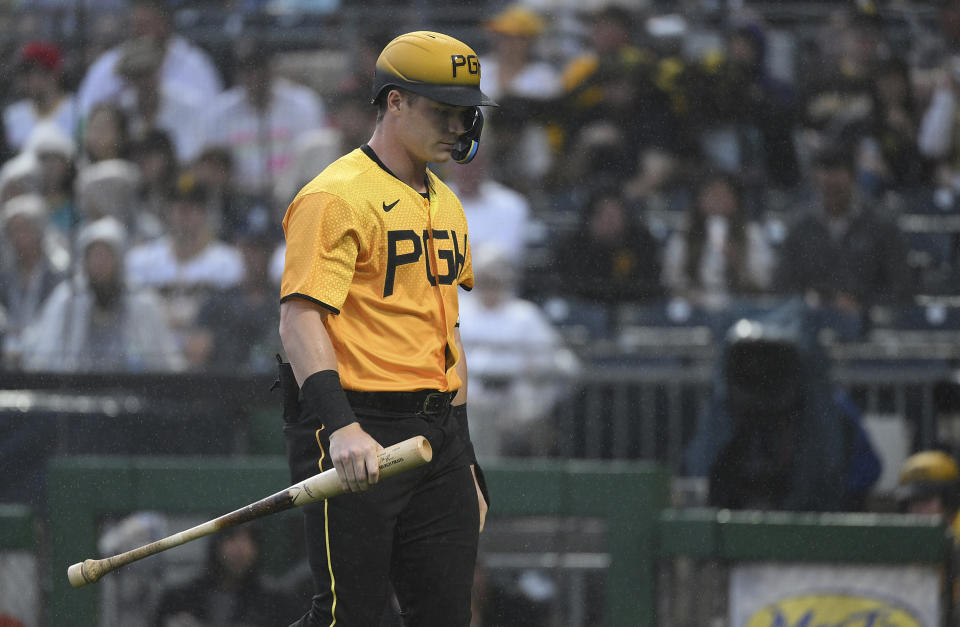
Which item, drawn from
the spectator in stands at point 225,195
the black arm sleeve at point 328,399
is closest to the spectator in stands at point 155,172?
the spectator in stands at point 225,195

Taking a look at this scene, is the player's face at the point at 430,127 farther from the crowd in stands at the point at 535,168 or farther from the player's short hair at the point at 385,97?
the crowd in stands at the point at 535,168

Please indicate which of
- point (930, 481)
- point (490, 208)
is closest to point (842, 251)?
point (930, 481)

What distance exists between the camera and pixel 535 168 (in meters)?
7.54

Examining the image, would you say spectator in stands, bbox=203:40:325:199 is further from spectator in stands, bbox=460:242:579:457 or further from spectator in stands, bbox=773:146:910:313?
spectator in stands, bbox=773:146:910:313

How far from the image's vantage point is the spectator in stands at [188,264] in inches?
268

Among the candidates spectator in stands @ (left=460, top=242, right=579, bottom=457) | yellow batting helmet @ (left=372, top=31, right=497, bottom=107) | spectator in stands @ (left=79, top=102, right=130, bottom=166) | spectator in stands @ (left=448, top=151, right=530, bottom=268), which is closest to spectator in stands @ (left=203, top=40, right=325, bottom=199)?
spectator in stands @ (left=79, top=102, right=130, bottom=166)

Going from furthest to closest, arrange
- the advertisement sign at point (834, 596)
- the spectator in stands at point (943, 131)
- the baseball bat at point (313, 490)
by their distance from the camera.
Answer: the spectator in stands at point (943, 131)
the advertisement sign at point (834, 596)
the baseball bat at point (313, 490)

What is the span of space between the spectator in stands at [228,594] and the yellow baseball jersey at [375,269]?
2374 millimetres

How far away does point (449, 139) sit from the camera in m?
3.37

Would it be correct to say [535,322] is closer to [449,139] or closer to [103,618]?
[103,618]

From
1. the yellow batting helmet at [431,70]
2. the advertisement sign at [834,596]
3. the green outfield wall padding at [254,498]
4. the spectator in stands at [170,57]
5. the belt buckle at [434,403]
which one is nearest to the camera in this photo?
the yellow batting helmet at [431,70]

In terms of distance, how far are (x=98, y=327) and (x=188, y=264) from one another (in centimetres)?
63

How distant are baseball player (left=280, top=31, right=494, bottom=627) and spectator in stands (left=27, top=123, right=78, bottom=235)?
13.8 feet

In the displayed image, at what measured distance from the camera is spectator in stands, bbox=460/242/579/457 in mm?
6316
